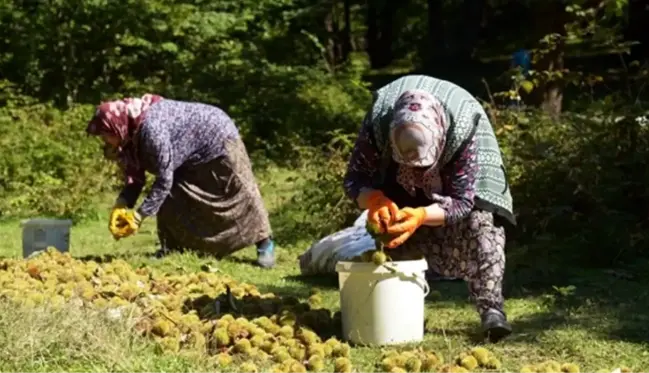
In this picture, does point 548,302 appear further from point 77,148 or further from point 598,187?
point 77,148

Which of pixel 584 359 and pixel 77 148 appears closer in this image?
pixel 584 359

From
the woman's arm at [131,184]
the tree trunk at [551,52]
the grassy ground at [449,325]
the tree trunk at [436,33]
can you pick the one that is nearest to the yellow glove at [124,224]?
the grassy ground at [449,325]

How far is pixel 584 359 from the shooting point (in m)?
4.25

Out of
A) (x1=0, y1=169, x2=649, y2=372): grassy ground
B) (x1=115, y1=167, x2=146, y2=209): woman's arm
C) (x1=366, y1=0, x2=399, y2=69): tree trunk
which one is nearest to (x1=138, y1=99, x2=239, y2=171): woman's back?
(x1=115, y1=167, x2=146, y2=209): woman's arm

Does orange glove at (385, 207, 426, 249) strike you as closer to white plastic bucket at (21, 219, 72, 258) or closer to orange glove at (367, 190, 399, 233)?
orange glove at (367, 190, 399, 233)

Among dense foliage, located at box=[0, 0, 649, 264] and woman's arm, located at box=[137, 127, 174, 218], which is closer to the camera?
woman's arm, located at box=[137, 127, 174, 218]

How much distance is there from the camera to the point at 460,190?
4.40 metres

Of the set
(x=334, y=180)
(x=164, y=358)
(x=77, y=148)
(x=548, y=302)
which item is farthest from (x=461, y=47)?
(x=164, y=358)

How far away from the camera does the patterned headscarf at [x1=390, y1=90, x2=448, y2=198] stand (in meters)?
4.19

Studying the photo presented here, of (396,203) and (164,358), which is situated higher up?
(396,203)

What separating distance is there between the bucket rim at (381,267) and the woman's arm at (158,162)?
90.8 inches

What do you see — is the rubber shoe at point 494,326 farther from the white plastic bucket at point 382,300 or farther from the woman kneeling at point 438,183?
the white plastic bucket at point 382,300

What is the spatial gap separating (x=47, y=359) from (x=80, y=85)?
1173 centimetres

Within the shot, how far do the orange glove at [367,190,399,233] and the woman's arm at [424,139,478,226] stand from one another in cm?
18
